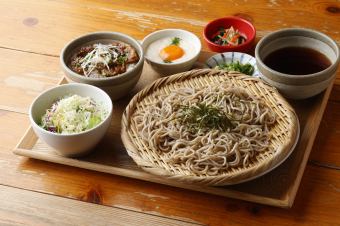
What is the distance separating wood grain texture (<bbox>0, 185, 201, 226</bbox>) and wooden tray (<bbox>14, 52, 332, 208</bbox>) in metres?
0.14

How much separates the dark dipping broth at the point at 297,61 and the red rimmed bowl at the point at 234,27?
0.23 meters

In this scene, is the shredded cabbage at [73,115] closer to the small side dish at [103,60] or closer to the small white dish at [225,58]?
the small side dish at [103,60]

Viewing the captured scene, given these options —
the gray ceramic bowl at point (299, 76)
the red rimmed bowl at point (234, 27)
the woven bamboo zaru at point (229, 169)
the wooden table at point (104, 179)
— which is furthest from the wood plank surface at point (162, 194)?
the red rimmed bowl at point (234, 27)

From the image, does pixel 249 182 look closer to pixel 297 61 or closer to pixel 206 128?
pixel 206 128

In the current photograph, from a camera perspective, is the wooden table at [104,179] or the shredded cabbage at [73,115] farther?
the shredded cabbage at [73,115]

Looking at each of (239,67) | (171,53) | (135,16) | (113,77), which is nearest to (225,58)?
(239,67)

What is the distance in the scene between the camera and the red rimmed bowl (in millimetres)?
2395

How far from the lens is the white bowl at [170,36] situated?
2.26 metres

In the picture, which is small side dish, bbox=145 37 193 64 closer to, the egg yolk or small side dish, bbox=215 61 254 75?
the egg yolk

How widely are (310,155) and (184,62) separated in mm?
658

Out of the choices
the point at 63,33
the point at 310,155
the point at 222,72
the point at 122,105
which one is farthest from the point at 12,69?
the point at 310,155

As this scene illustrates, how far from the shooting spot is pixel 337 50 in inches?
82.3

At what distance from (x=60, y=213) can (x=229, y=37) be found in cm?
118

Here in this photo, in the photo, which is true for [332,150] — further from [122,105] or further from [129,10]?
[129,10]
